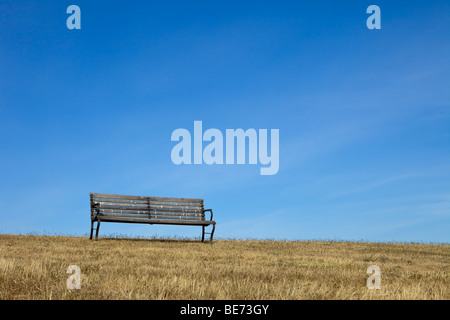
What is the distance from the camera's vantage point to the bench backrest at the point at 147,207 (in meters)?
13.0

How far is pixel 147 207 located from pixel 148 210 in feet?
0.32

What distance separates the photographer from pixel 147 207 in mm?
13570

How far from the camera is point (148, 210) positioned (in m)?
13.5

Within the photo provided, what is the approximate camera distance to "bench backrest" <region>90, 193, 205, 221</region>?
42.8 feet

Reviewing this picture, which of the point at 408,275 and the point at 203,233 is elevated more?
the point at 203,233

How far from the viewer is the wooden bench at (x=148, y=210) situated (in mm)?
12852

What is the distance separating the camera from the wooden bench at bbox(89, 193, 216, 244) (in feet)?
42.2

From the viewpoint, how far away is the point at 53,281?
15.8 ft
